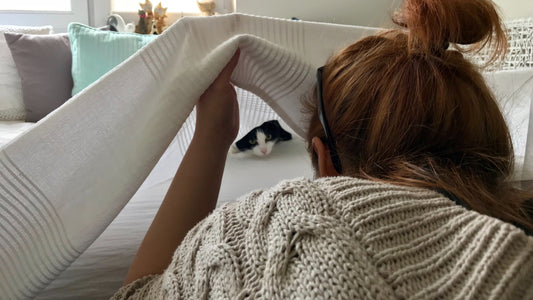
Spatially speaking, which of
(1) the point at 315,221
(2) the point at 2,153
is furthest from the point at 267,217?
(2) the point at 2,153

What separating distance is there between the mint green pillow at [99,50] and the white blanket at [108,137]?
2.52 feet

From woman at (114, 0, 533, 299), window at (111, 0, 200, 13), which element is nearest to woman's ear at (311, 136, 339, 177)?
woman at (114, 0, 533, 299)

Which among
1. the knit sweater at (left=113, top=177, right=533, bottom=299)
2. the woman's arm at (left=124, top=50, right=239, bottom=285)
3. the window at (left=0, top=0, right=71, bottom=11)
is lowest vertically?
the woman's arm at (left=124, top=50, right=239, bottom=285)

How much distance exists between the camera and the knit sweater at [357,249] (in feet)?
1.01

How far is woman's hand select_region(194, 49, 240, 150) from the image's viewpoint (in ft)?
2.20

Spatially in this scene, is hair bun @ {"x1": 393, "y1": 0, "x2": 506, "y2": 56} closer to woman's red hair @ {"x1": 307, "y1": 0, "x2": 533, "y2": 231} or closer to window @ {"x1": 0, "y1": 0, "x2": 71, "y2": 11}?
woman's red hair @ {"x1": 307, "y1": 0, "x2": 533, "y2": 231}

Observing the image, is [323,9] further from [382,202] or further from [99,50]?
[382,202]

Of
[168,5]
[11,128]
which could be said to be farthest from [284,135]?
[168,5]

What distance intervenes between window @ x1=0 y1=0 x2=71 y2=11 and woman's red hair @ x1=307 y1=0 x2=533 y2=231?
2.02 meters

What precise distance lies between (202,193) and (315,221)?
1.11 feet

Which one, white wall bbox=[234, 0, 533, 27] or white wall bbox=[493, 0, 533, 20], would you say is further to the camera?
white wall bbox=[234, 0, 533, 27]

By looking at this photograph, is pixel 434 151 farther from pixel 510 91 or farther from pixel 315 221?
pixel 510 91

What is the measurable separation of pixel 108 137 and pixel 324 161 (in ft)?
0.91

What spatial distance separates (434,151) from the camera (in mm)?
490
